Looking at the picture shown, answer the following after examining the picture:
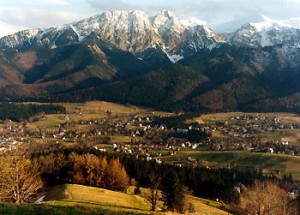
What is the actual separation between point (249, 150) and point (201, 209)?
121217 millimetres

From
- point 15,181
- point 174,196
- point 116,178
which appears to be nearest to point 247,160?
point 116,178

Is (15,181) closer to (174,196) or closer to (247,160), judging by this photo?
(174,196)

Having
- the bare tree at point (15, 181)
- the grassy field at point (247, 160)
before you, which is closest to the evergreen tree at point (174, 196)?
the bare tree at point (15, 181)

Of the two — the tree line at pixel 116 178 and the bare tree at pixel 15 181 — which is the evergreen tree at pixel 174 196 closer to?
the tree line at pixel 116 178

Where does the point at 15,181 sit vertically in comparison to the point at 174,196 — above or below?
above

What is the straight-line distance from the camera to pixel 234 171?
147125 millimetres

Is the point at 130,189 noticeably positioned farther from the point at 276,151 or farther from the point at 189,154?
the point at 276,151

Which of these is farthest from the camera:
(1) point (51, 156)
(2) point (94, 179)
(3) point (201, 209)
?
(1) point (51, 156)

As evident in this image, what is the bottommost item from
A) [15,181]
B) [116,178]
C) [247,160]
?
[247,160]

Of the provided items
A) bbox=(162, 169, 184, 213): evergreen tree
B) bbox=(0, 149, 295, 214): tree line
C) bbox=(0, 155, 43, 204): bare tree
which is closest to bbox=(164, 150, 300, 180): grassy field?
bbox=(0, 149, 295, 214): tree line

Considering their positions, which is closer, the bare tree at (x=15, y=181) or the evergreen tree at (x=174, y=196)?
the bare tree at (x=15, y=181)

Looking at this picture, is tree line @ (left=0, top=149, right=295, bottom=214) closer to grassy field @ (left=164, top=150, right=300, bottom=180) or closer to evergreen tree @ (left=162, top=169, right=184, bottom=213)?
evergreen tree @ (left=162, top=169, right=184, bottom=213)

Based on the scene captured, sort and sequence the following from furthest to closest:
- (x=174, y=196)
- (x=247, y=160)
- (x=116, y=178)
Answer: (x=247, y=160) < (x=116, y=178) < (x=174, y=196)

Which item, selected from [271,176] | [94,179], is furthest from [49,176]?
[271,176]
